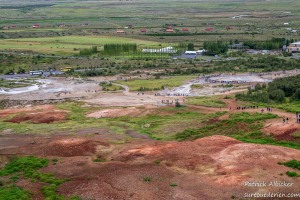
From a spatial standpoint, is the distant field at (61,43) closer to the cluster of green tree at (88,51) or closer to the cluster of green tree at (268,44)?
the cluster of green tree at (88,51)

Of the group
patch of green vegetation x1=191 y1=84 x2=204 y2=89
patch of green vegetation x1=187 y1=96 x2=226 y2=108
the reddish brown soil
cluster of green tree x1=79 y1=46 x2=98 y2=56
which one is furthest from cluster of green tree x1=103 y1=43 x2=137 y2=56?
the reddish brown soil

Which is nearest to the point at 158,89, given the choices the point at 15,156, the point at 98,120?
the point at 98,120

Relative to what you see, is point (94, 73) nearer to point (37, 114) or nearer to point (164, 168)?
point (37, 114)

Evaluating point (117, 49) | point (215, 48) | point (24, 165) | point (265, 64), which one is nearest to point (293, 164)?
point (24, 165)

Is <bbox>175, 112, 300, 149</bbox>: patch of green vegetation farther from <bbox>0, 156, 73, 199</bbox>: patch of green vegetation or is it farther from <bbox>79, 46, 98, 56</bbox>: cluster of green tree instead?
<bbox>79, 46, 98, 56</bbox>: cluster of green tree

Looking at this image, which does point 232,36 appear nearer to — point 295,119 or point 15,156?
point 295,119

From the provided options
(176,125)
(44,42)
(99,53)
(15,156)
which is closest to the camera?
(15,156)
